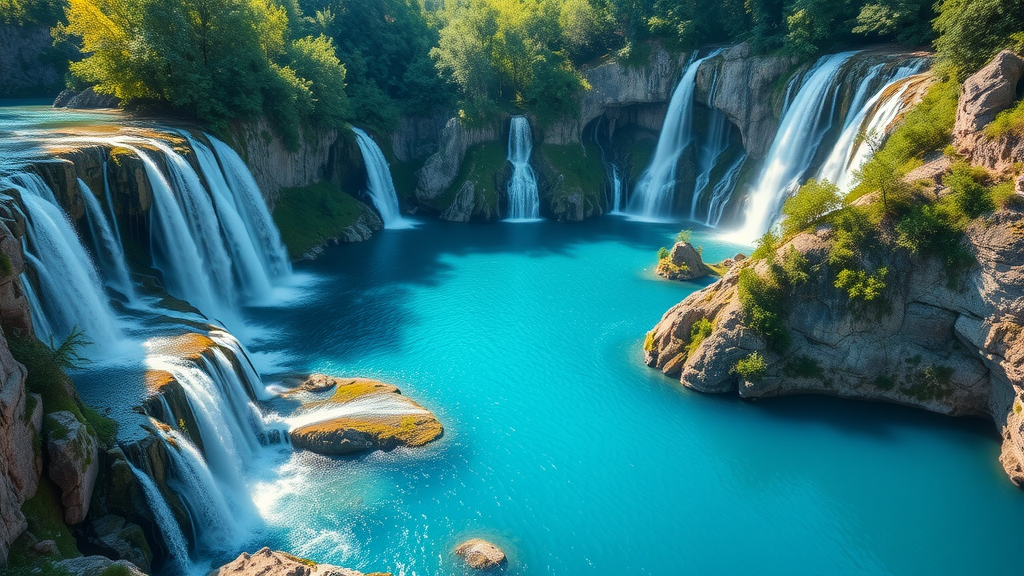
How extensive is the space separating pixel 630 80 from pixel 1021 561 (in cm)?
4373

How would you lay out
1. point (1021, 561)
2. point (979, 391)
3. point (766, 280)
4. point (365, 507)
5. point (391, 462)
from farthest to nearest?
point (766, 280)
point (979, 391)
point (391, 462)
point (365, 507)
point (1021, 561)

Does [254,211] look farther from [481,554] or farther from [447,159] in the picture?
[481,554]

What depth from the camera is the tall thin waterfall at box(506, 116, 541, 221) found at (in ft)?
169

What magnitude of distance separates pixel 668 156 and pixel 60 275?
141 feet

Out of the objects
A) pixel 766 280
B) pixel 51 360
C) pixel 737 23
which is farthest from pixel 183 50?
pixel 737 23

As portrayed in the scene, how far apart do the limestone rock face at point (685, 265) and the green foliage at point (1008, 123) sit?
52.5ft

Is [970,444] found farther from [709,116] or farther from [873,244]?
[709,116]

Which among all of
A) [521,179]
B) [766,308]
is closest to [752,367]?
[766,308]

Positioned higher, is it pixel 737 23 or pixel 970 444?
pixel 737 23

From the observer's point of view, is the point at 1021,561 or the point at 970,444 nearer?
the point at 1021,561

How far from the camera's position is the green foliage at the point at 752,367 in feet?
73.4

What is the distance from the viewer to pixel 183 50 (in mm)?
33781

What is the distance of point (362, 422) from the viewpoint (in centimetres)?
2075

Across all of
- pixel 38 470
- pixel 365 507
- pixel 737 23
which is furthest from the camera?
pixel 737 23
